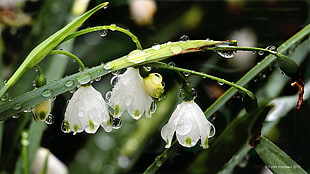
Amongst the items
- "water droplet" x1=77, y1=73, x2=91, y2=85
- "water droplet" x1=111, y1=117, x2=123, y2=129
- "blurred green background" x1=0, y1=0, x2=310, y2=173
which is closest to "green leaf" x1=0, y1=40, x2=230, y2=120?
"water droplet" x1=77, y1=73, x2=91, y2=85

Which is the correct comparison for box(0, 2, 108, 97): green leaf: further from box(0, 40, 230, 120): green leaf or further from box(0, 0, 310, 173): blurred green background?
box(0, 0, 310, 173): blurred green background

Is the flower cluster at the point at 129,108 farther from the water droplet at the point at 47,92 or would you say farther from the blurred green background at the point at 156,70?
the blurred green background at the point at 156,70

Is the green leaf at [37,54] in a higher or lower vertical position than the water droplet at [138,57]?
higher

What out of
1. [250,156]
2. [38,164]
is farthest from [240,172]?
[38,164]

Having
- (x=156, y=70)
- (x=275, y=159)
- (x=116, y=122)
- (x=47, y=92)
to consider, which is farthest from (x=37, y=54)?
(x=156, y=70)

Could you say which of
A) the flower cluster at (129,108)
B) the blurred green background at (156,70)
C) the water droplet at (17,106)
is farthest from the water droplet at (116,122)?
the blurred green background at (156,70)

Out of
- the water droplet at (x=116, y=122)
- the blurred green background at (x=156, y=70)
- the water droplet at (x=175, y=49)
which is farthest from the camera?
the blurred green background at (x=156, y=70)

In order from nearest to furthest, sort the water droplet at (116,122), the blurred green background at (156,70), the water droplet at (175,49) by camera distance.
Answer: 1. the water droplet at (175,49)
2. the water droplet at (116,122)
3. the blurred green background at (156,70)
